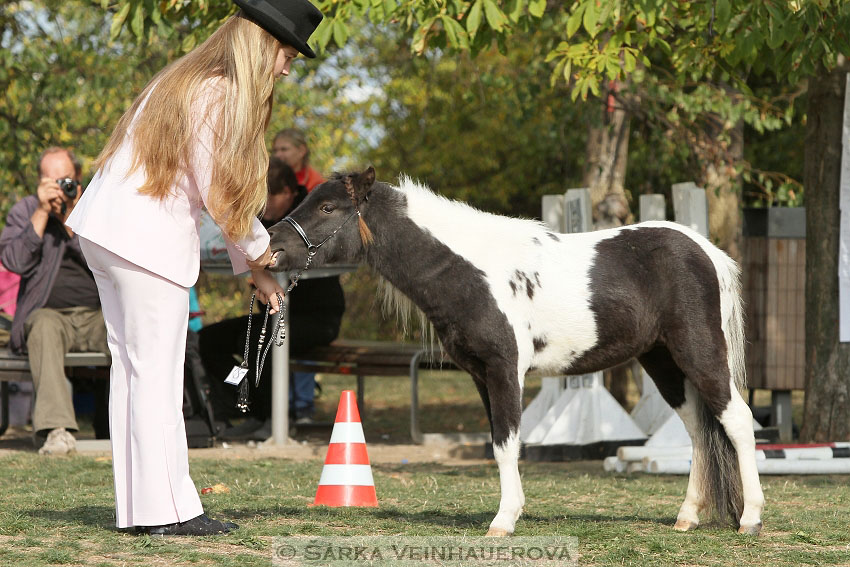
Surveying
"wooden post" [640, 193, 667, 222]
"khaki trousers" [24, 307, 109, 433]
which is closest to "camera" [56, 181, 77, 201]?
"khaki trousers" [24, 307, 109, 433]

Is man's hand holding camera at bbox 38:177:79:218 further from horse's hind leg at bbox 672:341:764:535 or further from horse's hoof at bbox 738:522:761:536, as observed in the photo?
horse's hoof at bbox 738:522:761:536

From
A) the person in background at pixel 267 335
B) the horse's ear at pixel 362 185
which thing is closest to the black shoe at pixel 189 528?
the horse's ear at pixel 362 185

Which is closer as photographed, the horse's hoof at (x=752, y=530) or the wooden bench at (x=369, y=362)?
the horse's hoof at (x=752, y=530)

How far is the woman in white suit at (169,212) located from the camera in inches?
177

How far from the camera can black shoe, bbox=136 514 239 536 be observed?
15.5 feet

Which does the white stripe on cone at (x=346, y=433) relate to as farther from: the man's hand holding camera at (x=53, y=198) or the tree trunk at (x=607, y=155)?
the tree trunk at (x=607, y=155)

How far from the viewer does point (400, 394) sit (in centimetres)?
1487

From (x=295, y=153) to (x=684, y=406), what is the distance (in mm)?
5569

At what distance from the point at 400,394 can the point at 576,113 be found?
4.57 metres

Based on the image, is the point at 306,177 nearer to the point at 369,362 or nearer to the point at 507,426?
the point at 369,362

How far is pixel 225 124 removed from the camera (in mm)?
4473

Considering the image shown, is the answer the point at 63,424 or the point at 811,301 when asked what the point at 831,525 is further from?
the point at 63,424

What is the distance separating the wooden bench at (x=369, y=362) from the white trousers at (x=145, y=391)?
475 centimetres

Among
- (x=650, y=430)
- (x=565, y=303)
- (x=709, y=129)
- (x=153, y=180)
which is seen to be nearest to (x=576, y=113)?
(x=709, y=129)
